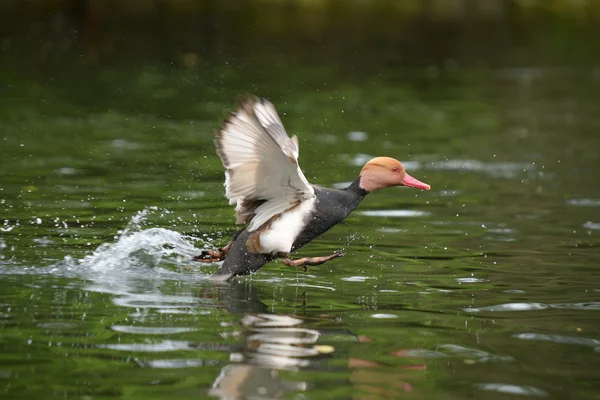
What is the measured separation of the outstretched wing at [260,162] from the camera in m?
8.18

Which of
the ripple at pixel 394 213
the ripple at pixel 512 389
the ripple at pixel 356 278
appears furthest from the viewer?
the ripple at pixel 394 213

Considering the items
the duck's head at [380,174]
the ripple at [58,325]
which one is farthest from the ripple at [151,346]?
the duck's head at [380,174]

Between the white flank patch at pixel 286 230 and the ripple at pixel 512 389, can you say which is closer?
the ripple at pixel 512 389

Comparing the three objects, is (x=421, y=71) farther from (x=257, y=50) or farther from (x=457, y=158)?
(x=457, y=158)

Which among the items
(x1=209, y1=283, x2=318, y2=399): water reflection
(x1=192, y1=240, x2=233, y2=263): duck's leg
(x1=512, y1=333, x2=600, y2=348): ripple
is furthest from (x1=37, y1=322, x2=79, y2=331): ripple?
(x1=512, y1=333, x2=600, y2=348): ripple

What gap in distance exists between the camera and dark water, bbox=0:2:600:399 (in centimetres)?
663

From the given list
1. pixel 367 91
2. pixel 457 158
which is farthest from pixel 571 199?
pixel 367 91

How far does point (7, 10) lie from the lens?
34.0 meters

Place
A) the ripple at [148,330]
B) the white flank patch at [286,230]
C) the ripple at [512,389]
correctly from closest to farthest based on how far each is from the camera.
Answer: the ripple at [512,389], the ripple at [148,330], the white flank patch at [286,230]

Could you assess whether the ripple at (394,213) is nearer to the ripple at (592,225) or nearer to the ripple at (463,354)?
the ripple at (592,225)

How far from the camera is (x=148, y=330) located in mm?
7367

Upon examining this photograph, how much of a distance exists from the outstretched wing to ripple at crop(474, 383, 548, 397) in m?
2.47

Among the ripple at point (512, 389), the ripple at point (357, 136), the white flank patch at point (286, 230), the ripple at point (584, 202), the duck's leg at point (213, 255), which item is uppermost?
the ripple at point (357, 136)

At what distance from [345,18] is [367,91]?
584 inches
